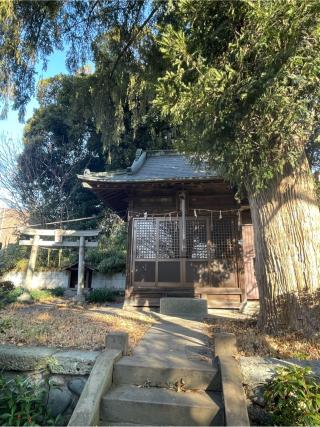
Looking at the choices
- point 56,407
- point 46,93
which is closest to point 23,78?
point 56,407

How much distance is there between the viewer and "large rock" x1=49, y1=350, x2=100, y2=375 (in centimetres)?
306

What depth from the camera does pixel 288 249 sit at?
149 inches

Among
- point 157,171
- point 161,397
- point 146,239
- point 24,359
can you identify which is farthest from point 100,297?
point 161,397

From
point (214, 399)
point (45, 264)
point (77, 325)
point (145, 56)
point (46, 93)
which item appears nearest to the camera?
point (214, 399)

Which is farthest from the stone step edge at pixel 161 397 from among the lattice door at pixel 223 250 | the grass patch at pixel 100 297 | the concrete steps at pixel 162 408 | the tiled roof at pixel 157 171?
the grass patch at pixel 100 297

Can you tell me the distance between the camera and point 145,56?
17.5 ft

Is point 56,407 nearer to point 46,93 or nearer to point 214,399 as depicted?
point 214,399

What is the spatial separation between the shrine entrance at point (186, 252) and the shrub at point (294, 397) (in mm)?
4930

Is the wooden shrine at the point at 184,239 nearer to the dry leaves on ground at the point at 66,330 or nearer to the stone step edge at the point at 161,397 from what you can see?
the dry leaves on ground at the point at 66,330

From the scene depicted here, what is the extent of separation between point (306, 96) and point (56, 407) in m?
4.59

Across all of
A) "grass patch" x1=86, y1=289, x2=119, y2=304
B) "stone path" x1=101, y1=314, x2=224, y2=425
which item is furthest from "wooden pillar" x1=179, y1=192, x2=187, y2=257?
"grass patch" x1=86, y1=289, x2=119, y2=304

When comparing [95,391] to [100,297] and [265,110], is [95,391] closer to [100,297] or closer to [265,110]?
[265,110]

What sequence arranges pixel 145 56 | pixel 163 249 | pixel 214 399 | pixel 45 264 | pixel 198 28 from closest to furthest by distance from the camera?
pixel 214 399, pixel 198 28, pixel 145 56, pixel 163 249, pixel 45 264

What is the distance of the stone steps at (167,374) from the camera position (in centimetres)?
284
